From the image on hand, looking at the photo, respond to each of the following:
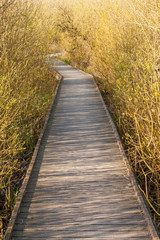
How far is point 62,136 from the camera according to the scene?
6398 mm

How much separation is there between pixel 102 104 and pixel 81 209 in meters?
5.26

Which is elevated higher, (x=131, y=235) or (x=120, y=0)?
(x=120, y=0)

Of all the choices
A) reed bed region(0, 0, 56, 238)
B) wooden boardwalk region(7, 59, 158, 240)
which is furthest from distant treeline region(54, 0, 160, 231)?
reed bed region(0, 0, 56, 238)

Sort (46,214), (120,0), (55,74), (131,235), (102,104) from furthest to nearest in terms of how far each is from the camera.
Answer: (55,74), (120,0), (102,104), (46,214), (131,235)

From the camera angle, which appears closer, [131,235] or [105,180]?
[131,235]

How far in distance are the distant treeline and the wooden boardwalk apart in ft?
1.27

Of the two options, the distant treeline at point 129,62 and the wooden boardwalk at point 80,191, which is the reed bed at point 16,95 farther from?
the distant treeline at point 129,62

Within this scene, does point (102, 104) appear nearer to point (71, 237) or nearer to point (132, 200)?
point (132, 200)

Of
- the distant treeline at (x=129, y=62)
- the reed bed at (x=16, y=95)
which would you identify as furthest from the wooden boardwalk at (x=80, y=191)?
the reed bed at (x=16, y=95)

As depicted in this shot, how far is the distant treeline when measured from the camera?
4762mm

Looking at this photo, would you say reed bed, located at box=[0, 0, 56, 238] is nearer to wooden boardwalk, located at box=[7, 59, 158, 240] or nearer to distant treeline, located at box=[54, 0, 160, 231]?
wooden boardwalk, located at box=[7, 59, 158, 240]

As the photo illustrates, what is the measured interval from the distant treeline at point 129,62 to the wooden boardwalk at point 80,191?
0.39 metres

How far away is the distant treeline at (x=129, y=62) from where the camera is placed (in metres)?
4.76

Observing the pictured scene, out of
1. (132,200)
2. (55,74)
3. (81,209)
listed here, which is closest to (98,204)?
(81,209)
